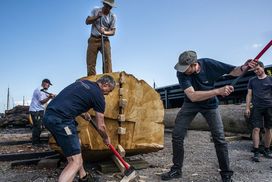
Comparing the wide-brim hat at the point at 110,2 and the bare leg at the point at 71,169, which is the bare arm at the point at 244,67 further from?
the wide-brim hat at the point at 110,2

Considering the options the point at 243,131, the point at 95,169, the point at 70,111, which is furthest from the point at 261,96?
the point at 70,111

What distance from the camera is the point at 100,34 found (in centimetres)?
615

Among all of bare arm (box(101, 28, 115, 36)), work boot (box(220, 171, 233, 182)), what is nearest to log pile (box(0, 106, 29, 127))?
bare arm (box(101, 28, 115, 36))

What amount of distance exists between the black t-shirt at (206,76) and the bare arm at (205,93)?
0.14 meters

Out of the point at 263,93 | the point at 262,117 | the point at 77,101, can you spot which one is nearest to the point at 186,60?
the point at 77,101

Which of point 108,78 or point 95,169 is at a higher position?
point 108,78

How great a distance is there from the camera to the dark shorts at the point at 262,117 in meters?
6.18

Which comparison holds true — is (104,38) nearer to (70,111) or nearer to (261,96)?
(70,111)

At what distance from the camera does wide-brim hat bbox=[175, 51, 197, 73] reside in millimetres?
4238

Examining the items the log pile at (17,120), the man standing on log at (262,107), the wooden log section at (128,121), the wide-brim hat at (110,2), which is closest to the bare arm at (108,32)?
the wide-brim hat at (110,2)

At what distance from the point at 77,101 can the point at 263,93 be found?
4.23 m

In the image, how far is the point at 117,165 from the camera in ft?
15.8

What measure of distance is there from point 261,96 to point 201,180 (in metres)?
2.75

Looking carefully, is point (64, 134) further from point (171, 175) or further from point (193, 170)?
point (193, 170)
